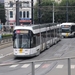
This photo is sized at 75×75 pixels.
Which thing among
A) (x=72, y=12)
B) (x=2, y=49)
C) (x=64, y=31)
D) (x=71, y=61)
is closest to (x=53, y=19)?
(x=72, y=12)

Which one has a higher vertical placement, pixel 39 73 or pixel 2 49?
pixel 39 73

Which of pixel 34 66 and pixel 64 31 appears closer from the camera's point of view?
pixel 34 66

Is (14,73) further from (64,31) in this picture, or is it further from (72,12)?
(72,12)

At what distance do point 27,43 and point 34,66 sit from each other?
22.1 meters

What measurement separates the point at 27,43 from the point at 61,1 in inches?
2677

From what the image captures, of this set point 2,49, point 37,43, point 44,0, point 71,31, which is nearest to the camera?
point 37,43

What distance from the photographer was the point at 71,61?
364 inches

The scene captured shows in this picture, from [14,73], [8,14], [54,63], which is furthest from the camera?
[8,14]

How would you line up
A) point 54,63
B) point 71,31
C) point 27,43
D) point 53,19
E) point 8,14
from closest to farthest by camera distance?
point 54,63 < point 27,43 < point 71,31 < point 53,19 < point 8,14

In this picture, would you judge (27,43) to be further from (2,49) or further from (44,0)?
(44,0)

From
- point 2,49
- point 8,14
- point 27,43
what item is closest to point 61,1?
point 8,14

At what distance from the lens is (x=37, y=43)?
32.3 m

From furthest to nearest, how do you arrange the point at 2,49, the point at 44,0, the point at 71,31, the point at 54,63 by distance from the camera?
the point at 44,0 → the point at 71,31 → the point at 2,49 → the point at 54,63

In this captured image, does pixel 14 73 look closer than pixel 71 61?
Yes
